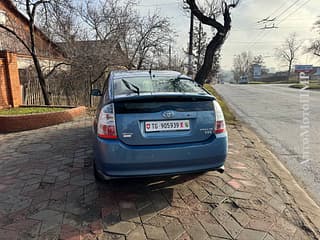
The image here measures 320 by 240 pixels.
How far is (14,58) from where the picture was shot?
28.1ft

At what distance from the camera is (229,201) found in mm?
2857

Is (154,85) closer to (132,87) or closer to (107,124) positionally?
(132,87)

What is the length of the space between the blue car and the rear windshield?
1.6 inches

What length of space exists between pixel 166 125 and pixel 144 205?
0.92 metres

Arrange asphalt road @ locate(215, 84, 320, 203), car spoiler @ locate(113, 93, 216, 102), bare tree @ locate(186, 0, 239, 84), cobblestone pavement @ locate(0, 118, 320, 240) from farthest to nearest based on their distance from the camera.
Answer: bare tree @ locate(186, 0, 239, 84)
asphalt road @ locate(215, 84, 320, 203)
car spoiler @ locate(113, 93, 216, 102)
cobblestone pavement @ locate(0, 118, 320, 240)

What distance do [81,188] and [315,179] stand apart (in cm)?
329

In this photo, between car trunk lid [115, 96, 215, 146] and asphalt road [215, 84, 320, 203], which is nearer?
car trunk lid [115, 96, 215, 146]

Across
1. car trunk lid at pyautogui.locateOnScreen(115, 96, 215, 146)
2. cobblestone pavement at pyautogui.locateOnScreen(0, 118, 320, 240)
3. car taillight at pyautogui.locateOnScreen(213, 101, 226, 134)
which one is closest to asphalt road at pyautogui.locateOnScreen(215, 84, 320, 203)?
cobblestone pavement at pyautogui.locateOnScreen(0, 118, 320, 240)

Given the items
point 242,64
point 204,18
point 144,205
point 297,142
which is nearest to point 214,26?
point 204,18

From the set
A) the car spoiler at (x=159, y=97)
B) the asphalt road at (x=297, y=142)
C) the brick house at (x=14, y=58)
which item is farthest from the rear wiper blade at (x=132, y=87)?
the brick house at (x=14, y=58)

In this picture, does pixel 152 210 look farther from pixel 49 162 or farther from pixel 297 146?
pixel 297 146

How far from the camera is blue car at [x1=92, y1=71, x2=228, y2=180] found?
2.51 m

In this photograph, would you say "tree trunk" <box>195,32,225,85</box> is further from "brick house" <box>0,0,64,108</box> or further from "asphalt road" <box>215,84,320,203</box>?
"brick house" <box>0,0,64,108</box>

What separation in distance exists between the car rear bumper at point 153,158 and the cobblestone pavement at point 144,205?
43 centimetres
